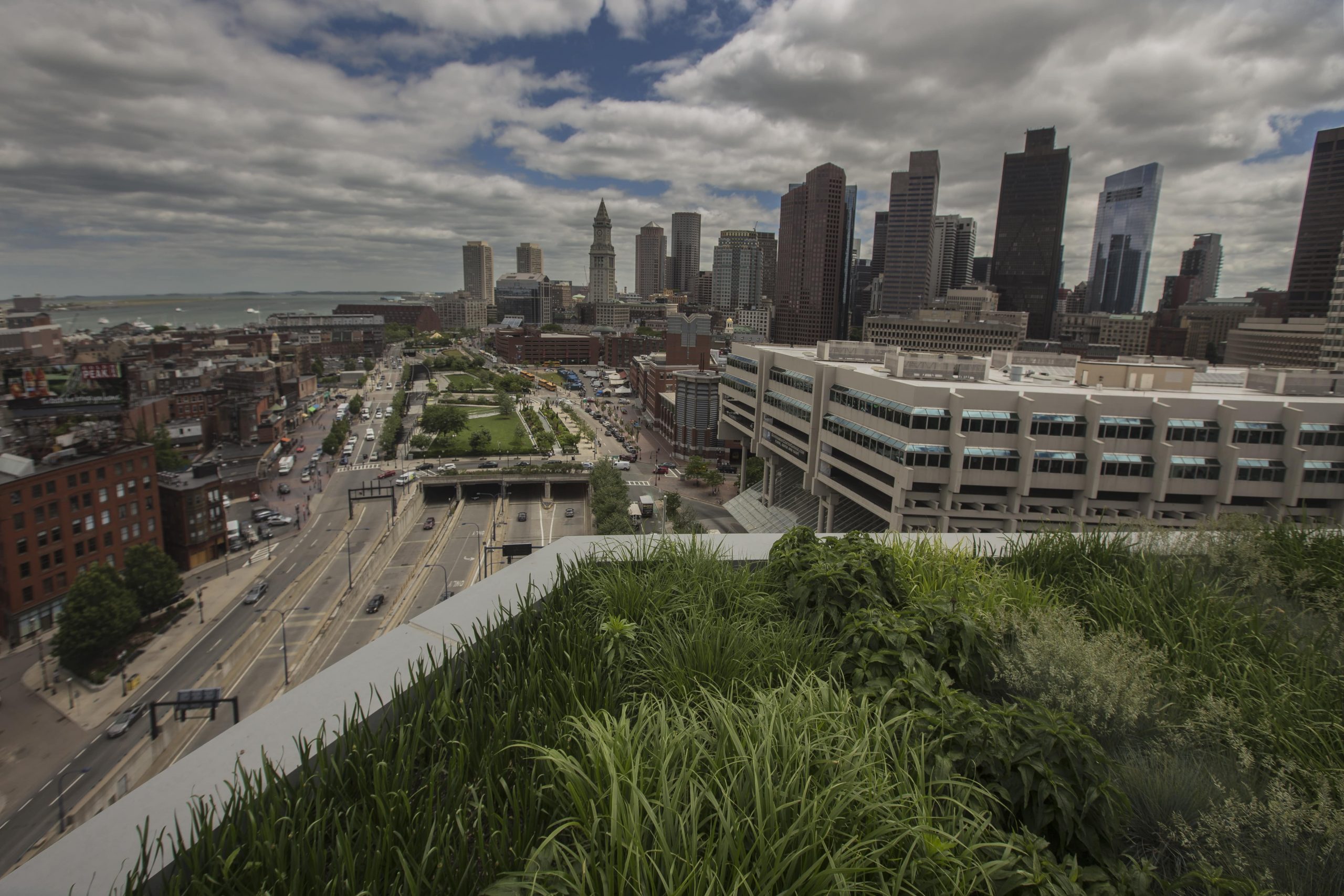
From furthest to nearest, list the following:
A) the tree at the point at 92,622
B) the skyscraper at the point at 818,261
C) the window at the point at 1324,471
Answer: the skyscraper at the point at 818,261, the tree at the point at 92,622, the window at the point at 1324,471

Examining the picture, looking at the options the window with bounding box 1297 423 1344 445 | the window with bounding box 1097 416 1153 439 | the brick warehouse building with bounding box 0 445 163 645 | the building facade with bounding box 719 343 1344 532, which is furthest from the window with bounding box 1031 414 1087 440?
the brick warehouse building with bounding box 0 445 163 645

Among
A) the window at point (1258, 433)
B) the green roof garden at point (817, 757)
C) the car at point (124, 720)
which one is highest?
the green roof garden at point (817, 757)

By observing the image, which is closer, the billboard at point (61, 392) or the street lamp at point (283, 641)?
the street lamp at point (283, 641)

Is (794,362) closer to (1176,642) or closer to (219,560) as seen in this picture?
(1176,642)

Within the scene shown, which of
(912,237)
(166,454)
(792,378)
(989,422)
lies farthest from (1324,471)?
(912,237)

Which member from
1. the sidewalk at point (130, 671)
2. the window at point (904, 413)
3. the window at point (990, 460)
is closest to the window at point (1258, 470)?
the window at point (990, 460)

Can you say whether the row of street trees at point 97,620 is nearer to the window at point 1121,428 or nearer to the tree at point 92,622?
the tree at point 92,622

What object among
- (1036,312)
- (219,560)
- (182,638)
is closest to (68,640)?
(182,638)
